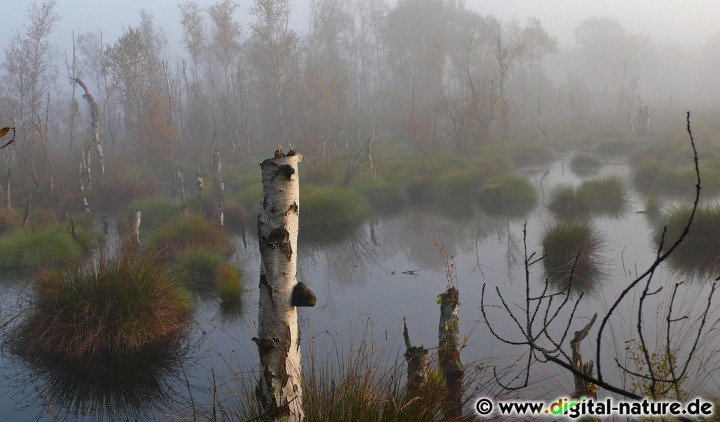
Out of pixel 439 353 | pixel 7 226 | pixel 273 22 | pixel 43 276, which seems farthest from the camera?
pixel 273 22

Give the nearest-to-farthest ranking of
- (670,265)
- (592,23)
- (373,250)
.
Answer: (670,265)
(373,250)
(592,23)

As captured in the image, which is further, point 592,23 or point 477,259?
point 592,23

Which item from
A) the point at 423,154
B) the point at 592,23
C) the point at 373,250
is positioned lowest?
the point at 373,250

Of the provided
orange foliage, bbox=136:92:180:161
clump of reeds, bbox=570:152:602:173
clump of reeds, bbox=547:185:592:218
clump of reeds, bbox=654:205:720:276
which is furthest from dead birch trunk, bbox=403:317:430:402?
orange foliage, bbox=136:92:180:161

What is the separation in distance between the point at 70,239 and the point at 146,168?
1525 cm

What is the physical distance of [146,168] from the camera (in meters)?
25.2

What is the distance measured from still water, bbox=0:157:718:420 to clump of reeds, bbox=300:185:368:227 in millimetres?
707

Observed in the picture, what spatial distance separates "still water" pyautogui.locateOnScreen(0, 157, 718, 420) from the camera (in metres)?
5.12

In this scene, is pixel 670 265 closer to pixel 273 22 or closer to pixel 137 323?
pixel 137 323

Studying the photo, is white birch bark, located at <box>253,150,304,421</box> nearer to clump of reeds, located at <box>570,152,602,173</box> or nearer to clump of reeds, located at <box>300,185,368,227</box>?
clump of reeds, located at <box>300,185,368,227</box>

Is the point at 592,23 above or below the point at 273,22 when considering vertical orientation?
above

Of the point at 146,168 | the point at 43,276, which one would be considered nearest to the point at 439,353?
the point at 43,276

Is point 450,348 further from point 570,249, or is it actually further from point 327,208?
point 327,208

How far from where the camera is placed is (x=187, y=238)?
35.9ft
